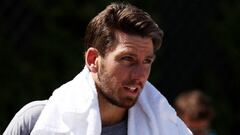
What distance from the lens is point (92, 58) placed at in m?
3.16

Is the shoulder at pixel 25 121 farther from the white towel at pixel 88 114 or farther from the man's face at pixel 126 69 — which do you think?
the man's face at pixel 126 69

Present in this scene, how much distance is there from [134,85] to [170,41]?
11.5ft

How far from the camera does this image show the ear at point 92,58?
315cm

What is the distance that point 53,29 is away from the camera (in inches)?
208

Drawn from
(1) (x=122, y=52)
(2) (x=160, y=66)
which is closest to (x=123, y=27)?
(1) (x=122, y=52)

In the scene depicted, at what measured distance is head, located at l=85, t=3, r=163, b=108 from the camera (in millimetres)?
3025

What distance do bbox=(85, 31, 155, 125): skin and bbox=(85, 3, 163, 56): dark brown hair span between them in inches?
1.0

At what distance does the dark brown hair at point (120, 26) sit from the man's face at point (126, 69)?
0.09ft

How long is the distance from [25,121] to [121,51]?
446mm

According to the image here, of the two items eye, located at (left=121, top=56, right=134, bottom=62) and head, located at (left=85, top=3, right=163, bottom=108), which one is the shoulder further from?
eye, located at (left=121, top=56, right=134, bottom=62)

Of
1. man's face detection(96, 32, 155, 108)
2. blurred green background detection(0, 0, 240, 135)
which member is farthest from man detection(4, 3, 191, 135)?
blurred green background detection(0, 0, 240, 135)

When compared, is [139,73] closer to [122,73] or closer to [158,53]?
[122,73]

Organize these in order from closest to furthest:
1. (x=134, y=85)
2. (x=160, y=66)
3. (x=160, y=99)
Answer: (x=134, y=85)
(x=160, y=99)
(x=160, y=66)

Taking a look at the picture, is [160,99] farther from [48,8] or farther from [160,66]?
[160,66]
